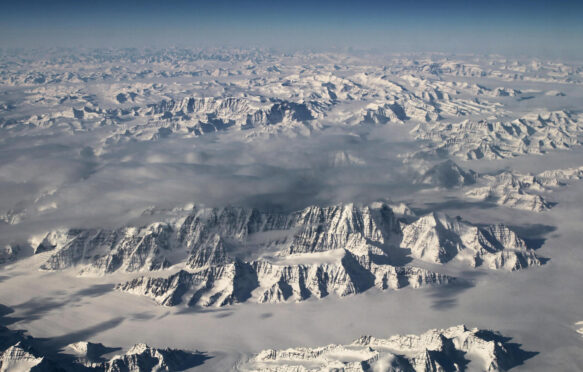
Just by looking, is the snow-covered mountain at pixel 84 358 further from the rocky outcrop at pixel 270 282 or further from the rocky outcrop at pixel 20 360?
the rocky outcrop at pixel 270 282

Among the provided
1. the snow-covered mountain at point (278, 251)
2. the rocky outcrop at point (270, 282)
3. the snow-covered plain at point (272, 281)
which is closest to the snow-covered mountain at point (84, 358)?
the snow-covered plain at point (272, 281)

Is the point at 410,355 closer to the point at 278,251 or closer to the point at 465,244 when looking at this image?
the point at 278,251

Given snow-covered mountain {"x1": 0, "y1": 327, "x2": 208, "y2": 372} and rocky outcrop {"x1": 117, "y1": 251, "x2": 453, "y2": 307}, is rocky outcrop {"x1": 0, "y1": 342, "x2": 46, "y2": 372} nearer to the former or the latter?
snow-covered mountain {"x1": 0, "y1": 327, "x2": 208, "y2": 372}

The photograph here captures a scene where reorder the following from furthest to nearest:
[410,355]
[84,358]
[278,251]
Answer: [278,251] → [84,358] → [410,355]

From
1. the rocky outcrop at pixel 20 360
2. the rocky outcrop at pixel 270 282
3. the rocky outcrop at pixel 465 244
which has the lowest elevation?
the rocky outcrop at pixel 270 282

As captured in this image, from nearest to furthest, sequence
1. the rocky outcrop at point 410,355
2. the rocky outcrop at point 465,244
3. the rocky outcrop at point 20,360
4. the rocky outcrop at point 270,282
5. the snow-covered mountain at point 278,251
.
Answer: the rocky outcrop at point 20,360, the rocky outcrop at point 410,355, the rocky outcrop at point 270,282, the snow-covered mountain at point 278,251, the rocky outcrop at point 465,244

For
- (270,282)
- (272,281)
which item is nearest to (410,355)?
(272,281)

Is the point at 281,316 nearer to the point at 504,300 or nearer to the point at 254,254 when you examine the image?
the point at 254,254

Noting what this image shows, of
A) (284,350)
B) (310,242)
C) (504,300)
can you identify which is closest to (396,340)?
(284,350)

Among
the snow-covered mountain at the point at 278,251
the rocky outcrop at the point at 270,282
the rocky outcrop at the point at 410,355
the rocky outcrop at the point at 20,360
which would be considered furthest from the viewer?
the snow-covered mountain at the point at 278,251
